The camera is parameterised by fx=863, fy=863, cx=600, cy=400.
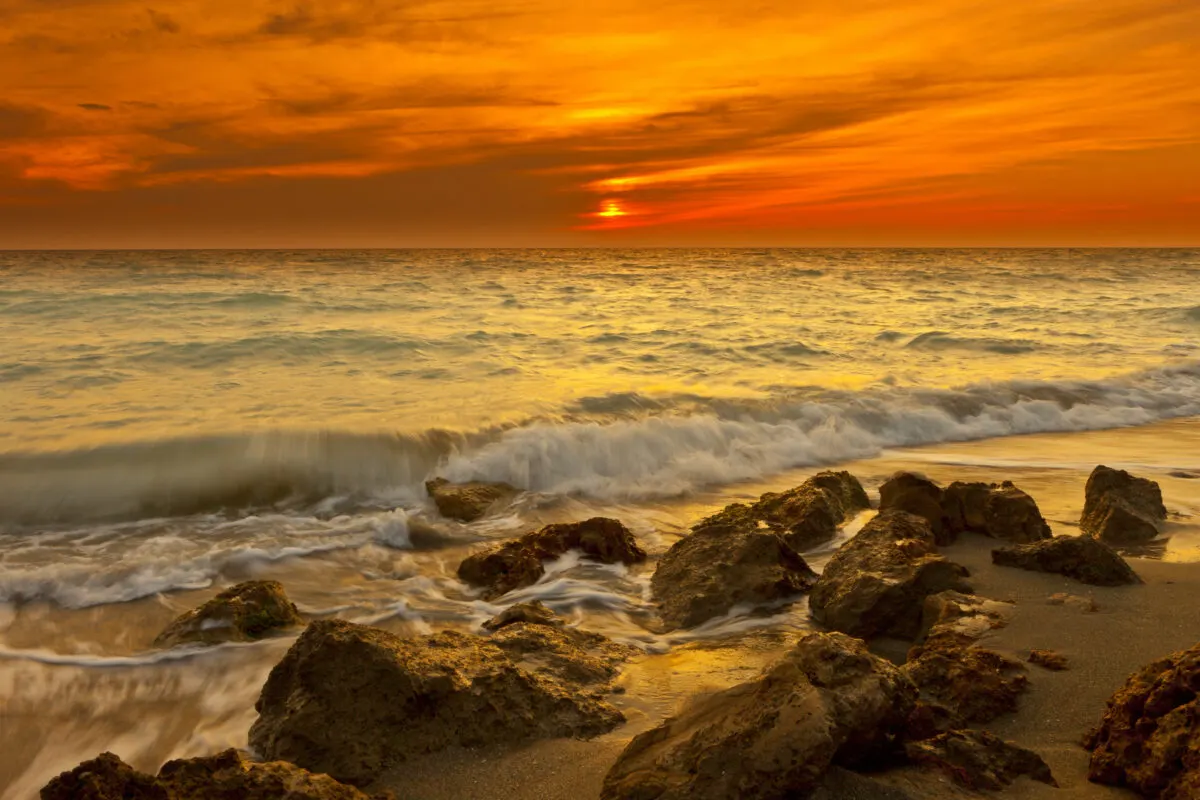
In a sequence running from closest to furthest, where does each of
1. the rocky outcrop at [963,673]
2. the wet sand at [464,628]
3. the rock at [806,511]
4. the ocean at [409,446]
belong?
the wet sand at [464,628] → the rocky outcrop at [963,673] → the ocean at [409,446] → the rock at [806,511]

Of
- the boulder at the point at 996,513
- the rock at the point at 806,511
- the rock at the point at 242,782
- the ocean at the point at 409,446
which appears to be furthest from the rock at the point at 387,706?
the boulder at the point at 996,513

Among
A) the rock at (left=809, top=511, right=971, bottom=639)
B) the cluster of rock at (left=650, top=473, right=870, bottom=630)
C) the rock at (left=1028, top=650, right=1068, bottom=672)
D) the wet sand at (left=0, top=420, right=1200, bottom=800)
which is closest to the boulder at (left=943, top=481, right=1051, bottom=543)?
the wet sand at (left=0, top=420, right=1200, bottom=800)

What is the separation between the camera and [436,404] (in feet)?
39.3

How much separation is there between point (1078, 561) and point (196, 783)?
14.2 ft

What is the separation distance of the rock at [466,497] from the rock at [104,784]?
498 cm

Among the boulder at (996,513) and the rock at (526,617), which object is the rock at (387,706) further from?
the boulder at (996,513)

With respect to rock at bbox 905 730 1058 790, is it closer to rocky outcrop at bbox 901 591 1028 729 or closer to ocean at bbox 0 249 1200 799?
rocky outcrop at bbox 901 591 1028 729

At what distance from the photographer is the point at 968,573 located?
4910 mm

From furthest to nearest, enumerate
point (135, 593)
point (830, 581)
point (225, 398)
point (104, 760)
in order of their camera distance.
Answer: point (225, 398), point (135, 593), point (830, 581), point (104, 760)

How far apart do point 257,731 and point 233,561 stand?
3170 millimetres

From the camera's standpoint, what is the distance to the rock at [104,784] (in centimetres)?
250

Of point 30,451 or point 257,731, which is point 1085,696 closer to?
point 257,731

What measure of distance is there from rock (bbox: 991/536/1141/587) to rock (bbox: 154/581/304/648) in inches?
168

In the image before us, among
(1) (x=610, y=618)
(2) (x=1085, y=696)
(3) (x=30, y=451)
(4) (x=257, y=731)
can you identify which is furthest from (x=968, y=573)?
(3) (x=30, y=451)
